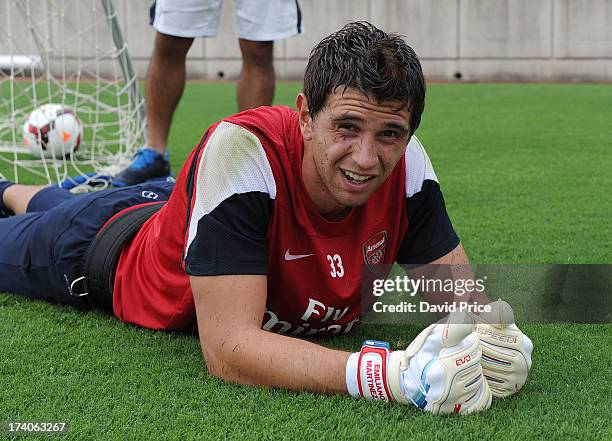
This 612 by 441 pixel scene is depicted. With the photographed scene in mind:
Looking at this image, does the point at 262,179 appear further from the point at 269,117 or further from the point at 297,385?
the point at 297,385

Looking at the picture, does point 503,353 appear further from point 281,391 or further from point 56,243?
point 56,243

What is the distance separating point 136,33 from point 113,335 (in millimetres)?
13231

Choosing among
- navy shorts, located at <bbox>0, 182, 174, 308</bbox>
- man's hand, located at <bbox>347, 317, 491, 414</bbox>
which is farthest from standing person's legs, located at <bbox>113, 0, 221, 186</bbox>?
man's hand, located at <bbox>347, 317, 491, 414</bbox>

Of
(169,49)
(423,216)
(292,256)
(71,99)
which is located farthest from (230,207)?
(71,99)

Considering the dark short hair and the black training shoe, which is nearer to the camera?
the dark short hair

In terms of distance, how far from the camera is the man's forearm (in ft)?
6.86

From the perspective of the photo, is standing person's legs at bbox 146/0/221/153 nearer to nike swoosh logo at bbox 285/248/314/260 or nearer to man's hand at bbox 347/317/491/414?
nike swoosh logo at bbox 285/248/314/260

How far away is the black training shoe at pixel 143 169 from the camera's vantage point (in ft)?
15.5

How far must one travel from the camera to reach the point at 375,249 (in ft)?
8.04

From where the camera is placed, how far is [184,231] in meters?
2.46

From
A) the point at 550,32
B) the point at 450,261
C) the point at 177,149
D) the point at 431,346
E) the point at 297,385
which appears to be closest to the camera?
the point at 431,346

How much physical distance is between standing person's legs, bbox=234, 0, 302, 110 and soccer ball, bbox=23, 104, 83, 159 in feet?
4.97

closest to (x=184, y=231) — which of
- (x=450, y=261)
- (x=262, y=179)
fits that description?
(x=262, y=179)

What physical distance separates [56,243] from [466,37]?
487 inches
